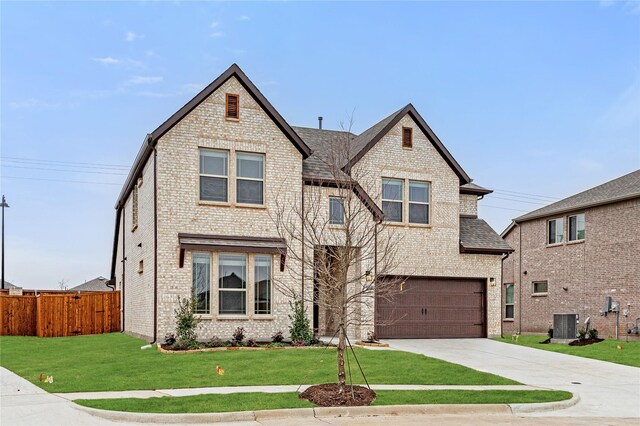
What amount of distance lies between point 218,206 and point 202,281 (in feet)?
7.84

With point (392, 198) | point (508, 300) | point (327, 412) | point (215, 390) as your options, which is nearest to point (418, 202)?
point (392, 198)

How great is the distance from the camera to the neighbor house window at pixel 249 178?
2198 cm

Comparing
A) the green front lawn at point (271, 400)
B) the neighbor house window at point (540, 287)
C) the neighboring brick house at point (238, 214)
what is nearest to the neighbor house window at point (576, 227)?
the neighbor house window at point (540, 287)

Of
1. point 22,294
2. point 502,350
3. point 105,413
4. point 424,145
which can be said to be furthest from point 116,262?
point 105,413

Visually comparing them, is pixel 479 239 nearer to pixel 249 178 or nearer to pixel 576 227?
pixel 576 227

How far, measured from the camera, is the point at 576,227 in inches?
1229

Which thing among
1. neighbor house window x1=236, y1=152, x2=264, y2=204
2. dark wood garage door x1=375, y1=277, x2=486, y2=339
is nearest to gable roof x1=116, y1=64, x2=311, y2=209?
neighbor house window x1=236, y1=152, x2=264, y2=204

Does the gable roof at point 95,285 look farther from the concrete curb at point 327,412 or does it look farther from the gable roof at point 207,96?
the concrete curb at point 327,412

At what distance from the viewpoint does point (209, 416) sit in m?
10.8

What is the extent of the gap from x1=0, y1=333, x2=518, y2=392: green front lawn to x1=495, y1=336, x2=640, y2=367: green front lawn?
253 inches

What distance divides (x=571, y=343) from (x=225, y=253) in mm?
13313

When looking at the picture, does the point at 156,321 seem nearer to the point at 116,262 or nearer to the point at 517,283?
the point at 116,262

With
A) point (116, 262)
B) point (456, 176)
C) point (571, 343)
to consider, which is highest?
point (456, 176)

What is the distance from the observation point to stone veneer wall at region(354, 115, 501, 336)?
84.2 feet
